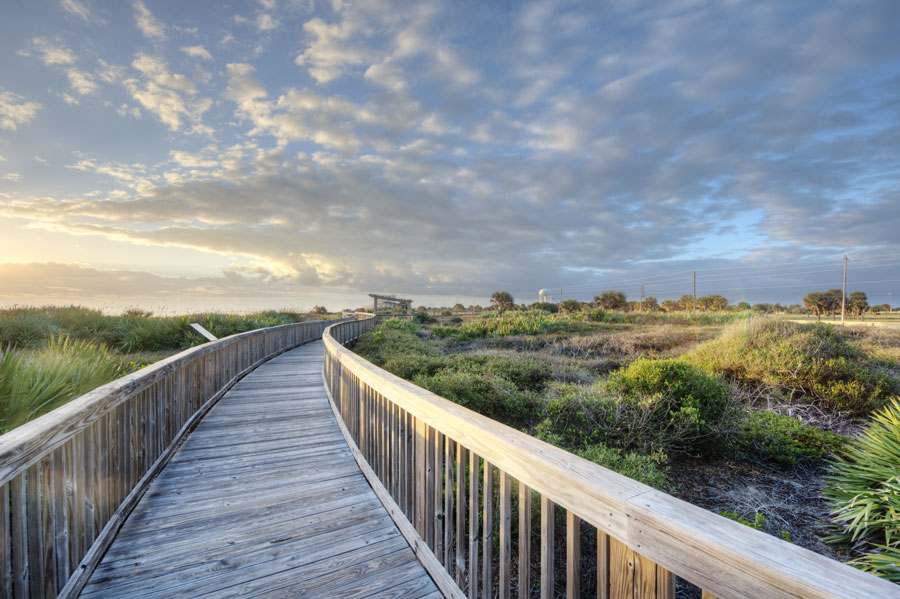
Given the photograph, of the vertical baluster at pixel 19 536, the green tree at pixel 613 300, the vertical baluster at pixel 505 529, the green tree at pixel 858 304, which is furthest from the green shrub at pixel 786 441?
the green tree at pixel 858 304

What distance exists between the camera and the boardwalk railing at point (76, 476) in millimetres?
1927

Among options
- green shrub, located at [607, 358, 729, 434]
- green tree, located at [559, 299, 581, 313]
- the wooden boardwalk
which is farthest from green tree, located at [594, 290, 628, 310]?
the wooden boardwalk

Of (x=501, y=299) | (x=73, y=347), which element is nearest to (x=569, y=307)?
(x=501, y=299)

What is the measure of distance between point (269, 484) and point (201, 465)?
1009 millimetres

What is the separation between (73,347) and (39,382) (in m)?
2.30

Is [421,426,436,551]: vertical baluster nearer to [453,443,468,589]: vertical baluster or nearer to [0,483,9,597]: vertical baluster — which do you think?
[453,443,468,589]: vertical baluster

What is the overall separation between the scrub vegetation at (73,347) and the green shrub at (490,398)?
4.72 meters

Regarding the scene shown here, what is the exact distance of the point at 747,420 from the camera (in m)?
6.52

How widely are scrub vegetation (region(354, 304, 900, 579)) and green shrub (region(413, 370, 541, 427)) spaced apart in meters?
0.03

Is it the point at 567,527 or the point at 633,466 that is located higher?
the point at 567,527

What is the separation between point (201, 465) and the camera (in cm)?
437

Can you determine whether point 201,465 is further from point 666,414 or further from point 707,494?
point 666,414

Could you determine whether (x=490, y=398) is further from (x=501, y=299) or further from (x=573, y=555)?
Answer: (x=501, y=299)

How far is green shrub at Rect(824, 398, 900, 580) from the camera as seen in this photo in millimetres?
3592
